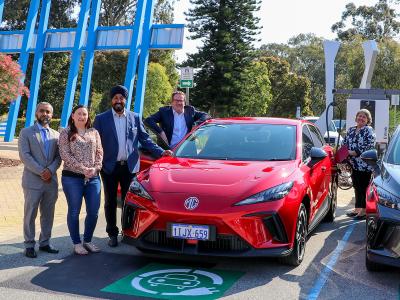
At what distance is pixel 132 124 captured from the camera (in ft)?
20.3

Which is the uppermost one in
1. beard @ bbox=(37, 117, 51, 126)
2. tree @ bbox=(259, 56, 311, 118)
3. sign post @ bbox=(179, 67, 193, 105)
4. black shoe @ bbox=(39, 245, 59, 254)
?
tree @ bbox=(259, 56, 311, 118)

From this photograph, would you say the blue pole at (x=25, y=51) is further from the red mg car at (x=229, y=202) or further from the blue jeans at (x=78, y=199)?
the red mg car at (x=229, y=202)

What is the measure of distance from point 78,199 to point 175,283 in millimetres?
1510

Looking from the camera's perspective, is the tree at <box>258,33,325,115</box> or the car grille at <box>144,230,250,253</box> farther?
the tree at <box>258,33,325,115</box>

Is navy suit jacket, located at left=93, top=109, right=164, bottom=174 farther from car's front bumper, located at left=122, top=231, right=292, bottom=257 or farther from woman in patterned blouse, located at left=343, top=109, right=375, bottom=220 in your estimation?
woman in patterned blouse, located at left=343, top=109, right=375, bottom=220

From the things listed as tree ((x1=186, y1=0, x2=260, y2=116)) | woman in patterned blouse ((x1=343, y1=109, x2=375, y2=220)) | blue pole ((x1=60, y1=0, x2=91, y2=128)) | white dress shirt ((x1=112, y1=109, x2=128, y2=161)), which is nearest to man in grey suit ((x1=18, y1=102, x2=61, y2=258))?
white dress shirt ((x1=112, y1=109, x2=128, y2=161))

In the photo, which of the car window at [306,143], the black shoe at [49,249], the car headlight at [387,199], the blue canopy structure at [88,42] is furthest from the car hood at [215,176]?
the blue canopy structure at [88,42]

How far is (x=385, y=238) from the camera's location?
4715 mm

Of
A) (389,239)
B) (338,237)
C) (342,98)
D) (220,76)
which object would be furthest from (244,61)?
(389,239)

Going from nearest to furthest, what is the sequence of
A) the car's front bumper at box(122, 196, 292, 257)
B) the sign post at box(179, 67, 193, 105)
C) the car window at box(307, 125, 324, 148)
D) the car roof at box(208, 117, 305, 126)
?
the car's front bumper at box(122, 196, 292, 257), the car roof at box(208, 117, 305, 126), the car window at box(307, 125, 324, 148), the sign post at box(179, 67, 193, 105)

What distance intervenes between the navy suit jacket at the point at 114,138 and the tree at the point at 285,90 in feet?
171

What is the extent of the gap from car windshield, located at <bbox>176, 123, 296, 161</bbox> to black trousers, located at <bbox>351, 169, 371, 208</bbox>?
2283 mm

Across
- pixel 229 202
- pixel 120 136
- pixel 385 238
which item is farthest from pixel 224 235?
pixel 120 136

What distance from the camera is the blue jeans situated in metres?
5.58
